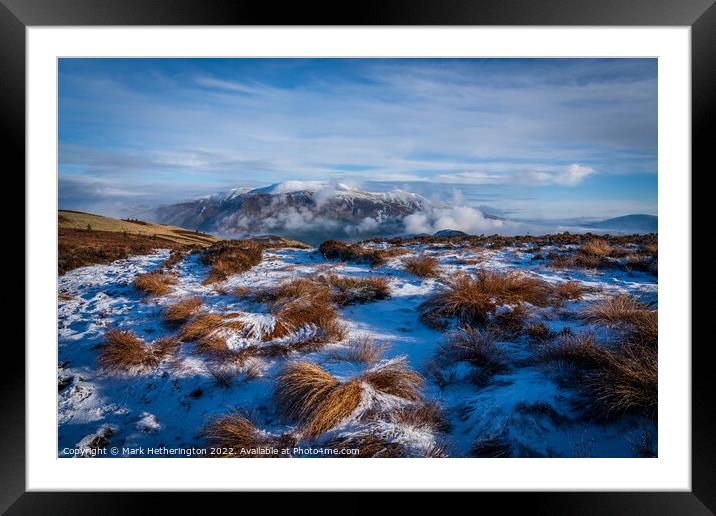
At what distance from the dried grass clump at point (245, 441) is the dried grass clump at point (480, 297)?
170 cm

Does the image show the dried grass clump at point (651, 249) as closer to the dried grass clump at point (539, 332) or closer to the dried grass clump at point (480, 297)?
the dried grass clump at point (480, 297)

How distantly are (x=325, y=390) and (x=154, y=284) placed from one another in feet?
9.62

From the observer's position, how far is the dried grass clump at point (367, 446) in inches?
74.9

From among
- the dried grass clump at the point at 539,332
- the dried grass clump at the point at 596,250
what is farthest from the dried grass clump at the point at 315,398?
the dried grass clump at the point at 596,250

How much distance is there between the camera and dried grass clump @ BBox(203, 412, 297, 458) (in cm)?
195

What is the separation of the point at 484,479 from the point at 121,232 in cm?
676

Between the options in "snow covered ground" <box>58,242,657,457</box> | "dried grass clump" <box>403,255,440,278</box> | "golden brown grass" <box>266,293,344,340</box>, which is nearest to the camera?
"snow covered ground" <box>58,242,657,457</box>

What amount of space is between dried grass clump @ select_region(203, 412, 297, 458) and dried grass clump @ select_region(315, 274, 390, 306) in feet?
5.43

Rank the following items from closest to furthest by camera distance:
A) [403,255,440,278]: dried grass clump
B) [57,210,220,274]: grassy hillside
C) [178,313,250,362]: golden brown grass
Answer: [178,313,250,362]: golden brown grass
[57,210,220,274]: grassy hillside
[403,255,440,278]: dried grass clump

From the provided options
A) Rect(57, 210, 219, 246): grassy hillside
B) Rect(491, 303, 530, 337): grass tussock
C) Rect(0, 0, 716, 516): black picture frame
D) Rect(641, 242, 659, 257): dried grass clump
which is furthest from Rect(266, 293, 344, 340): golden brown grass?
Rect(641, 242, 659, 257): dried grass clump

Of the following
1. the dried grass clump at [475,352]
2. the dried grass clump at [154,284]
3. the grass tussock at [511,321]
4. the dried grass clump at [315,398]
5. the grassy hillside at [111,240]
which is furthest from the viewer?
the grassy hillside at [111,240]

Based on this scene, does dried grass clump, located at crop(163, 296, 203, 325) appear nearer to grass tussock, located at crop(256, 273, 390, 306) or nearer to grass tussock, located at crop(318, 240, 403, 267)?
grass tussock, located at crop(256, 273, 390, 306)
